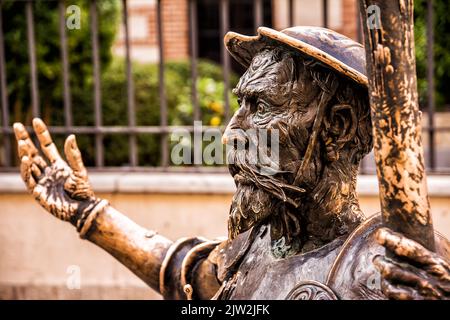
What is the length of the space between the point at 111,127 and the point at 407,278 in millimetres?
4773

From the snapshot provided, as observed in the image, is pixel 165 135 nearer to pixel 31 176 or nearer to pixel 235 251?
pixel 31 176

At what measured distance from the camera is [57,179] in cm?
291

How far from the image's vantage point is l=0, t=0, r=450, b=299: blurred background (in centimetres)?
548

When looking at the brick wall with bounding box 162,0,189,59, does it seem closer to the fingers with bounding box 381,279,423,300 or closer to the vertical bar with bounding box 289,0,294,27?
the vertical bar with bounding box 289,0,294,27

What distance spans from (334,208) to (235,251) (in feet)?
1.27

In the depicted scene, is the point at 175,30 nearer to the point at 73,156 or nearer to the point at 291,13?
the point at 291,13

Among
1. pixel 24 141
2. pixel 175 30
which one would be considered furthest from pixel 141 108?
pixel 24 141

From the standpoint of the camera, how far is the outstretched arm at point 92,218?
9.26ft

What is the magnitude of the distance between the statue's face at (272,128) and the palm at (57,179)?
76 centimetres

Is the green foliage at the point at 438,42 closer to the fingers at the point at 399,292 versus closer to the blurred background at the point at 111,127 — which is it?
the blurred background at the point at 111,127

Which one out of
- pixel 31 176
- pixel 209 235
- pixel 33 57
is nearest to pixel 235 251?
pixel 31 176

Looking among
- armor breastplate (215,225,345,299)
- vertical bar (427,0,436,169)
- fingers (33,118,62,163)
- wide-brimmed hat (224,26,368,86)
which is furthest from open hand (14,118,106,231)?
vertical bar (427,0,436,169)

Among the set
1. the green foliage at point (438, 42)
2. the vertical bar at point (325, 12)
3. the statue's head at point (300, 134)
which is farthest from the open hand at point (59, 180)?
the green foliage at point (438, 42)
